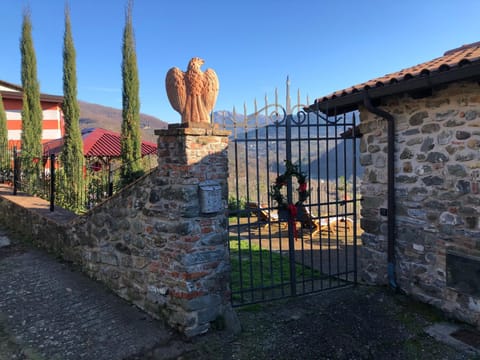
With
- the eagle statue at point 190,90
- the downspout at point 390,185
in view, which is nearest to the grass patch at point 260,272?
the downspout at point 390,185

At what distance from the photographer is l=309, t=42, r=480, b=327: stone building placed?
4004mm

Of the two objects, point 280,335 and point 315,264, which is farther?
point 315,264

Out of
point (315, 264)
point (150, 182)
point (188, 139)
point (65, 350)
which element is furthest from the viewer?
point (315, 264)

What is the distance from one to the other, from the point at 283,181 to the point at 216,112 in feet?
4.06

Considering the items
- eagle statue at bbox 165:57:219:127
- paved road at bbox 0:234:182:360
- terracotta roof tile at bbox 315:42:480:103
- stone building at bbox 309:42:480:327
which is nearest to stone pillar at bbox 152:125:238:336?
eagle statue at bbox 165:57:219:127

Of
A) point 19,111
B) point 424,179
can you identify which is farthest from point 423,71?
point 19,111

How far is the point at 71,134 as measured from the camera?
35.7ft

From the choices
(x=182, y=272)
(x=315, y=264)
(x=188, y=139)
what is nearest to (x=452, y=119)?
(x=188, y=139)

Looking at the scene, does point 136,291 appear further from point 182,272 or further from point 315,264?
point 315,264

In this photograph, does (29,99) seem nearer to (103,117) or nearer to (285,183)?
(285,183)

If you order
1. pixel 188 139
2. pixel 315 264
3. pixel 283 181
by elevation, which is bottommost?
pixel 315 264

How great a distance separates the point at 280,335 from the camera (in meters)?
3.90

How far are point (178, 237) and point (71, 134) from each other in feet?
28.1

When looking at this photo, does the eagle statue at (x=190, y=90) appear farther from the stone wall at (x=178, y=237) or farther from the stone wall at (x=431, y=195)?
the stone wall at (x=431, y=195)
